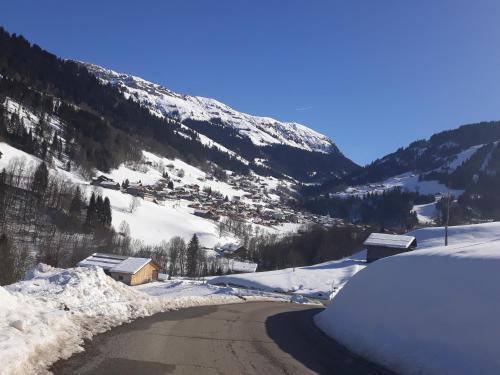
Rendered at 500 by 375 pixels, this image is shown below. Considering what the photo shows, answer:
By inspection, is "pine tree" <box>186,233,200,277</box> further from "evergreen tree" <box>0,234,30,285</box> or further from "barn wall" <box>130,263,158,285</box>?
"evergreen tree" <box>0,234,30,285</box>

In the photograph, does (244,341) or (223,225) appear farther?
(223,225)

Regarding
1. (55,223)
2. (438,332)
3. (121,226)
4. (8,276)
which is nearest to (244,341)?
(438,332)

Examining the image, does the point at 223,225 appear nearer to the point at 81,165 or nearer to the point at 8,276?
the point at 81,165

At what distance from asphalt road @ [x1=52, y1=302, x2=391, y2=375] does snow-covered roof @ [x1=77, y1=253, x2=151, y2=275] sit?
202 ft

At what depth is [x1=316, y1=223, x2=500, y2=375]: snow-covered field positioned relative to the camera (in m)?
10.2

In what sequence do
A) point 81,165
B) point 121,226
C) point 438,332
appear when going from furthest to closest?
1. point 81,165
2. point 121,226
3. point 438,332

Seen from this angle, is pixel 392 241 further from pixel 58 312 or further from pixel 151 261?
pixel 58 312

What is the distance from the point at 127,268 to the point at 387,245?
52.0 meters

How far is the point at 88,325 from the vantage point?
12.9 metres

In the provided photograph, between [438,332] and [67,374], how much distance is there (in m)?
8.50

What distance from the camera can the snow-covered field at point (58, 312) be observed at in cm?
844

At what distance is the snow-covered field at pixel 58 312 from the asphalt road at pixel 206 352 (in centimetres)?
45

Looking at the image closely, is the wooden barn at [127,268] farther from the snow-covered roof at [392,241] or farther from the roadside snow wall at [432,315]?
the roadside snow wall at [432,315]

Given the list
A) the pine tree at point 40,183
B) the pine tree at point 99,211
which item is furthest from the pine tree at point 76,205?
the pine tree at point 40,183
